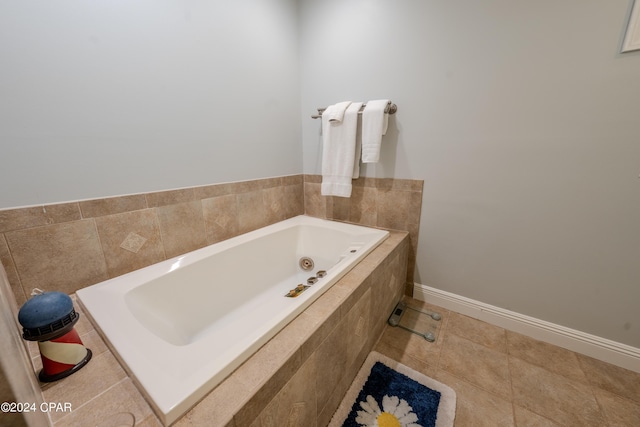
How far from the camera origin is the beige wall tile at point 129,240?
3.44 feet

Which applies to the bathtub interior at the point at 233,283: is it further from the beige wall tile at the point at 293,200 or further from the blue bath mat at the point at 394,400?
the blue bath mat at the point at 394,400

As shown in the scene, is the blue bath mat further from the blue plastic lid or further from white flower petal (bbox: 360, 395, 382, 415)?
the blue plastic lid

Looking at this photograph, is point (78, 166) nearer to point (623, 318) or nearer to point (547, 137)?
point (547, 137)

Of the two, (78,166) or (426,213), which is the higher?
(78,166)

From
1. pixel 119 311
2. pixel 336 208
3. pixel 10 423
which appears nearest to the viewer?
pixel 10 423

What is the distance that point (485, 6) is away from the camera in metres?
1.19

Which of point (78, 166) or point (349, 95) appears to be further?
point (349, 95)

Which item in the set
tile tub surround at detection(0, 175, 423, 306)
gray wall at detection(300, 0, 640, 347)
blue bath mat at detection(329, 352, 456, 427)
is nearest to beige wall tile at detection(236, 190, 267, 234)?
tile tub surround at detection(0, 175, 423, 306)

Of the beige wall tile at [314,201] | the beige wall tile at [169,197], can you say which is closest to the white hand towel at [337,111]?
the beige wall tile at [314,201]

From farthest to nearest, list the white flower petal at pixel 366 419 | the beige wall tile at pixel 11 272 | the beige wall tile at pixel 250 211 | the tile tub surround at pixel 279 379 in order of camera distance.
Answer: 1. the beige wall tile at pixel 250 211
2. the white flower petal at pixel 366 419
3. the beige wall tile at pixel 11 272
4. the tile tub surround at pixel 279 379

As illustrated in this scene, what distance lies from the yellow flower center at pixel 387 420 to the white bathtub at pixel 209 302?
57cm

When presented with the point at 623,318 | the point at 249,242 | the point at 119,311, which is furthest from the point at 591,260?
the point at 119,311

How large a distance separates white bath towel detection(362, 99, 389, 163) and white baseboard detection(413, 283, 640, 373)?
1.01 metres

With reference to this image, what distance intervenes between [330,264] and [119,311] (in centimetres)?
119
